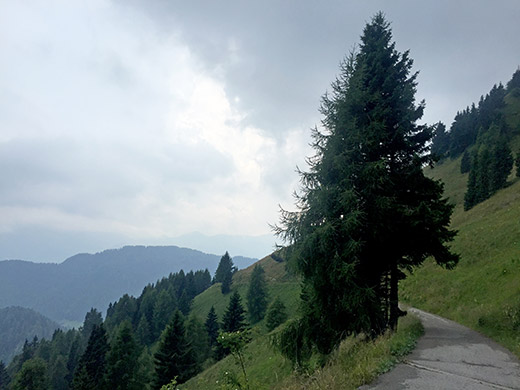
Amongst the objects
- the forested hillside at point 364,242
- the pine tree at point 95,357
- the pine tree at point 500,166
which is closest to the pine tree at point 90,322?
the pine tree at point 95,357

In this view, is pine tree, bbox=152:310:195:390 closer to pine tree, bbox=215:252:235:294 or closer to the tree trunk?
the tree trunk

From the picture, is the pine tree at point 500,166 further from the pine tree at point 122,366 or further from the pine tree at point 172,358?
the pine tree at point 122,366

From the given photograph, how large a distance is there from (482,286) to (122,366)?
158 ft

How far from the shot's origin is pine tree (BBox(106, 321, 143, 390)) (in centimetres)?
4262

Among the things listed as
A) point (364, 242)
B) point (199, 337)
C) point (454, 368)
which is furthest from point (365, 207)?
point (199, 337)

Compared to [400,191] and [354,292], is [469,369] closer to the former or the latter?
[354,292]

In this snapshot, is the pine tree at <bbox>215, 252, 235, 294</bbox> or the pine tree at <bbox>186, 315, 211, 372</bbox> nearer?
the pine tree at <bbox>186, 315, 211, 372</bbox>

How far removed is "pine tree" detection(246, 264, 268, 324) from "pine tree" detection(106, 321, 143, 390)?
27045 millimetres

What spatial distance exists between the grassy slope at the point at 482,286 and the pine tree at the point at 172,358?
29.4 meters

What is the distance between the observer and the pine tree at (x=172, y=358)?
3700cm

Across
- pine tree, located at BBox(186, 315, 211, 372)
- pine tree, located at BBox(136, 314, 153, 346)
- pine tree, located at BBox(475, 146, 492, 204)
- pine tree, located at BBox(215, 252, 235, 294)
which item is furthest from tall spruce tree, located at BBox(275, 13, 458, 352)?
pine tree, located at BBox(136, 314, 153, 346)

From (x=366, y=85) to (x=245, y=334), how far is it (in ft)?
38.4

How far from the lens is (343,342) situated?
37.9 feet

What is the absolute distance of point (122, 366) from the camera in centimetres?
4309
